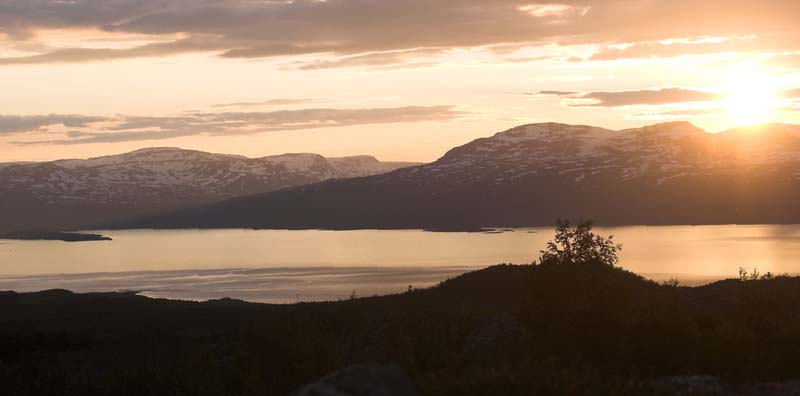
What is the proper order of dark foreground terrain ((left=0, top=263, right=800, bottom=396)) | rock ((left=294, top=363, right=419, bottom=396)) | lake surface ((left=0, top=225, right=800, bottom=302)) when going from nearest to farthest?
rock ((left=294, top=363, right=419, bottom=396)) → dark foreground terrain ((left=0, top=263, right=800, bottom=396)) → lake surface ((left=0, top=225, right=800, bottom=302))

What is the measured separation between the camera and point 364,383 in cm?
1547

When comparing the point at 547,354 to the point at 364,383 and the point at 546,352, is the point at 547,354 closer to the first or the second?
the point at 546,352

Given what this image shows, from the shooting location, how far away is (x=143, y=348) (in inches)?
1715

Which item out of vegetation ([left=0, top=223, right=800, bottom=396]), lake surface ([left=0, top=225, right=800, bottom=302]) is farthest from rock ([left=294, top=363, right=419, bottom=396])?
lake surface ([left=0, top=225, right=800, bottom=302])

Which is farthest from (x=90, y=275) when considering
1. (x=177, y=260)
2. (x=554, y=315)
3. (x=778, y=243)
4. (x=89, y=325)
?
(x=554, y=315)

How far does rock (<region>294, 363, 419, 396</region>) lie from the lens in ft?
49.5

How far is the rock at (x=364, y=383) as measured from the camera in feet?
49.5

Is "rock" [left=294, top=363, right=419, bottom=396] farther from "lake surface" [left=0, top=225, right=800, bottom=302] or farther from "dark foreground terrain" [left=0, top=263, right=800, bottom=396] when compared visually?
"lake surface" [left=0, top=225, right=800, bottom=302]

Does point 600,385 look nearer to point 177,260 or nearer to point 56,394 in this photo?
point 56,394

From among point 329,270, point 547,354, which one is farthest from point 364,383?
point 329,270

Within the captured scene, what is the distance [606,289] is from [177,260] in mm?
171329

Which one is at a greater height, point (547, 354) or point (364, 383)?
point (364, 383)

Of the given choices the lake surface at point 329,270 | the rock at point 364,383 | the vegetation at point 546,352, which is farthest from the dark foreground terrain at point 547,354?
the lake surface at point 329,270

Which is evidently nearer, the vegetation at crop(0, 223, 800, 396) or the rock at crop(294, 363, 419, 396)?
the rock at crop(294, 363, 419, 396)
